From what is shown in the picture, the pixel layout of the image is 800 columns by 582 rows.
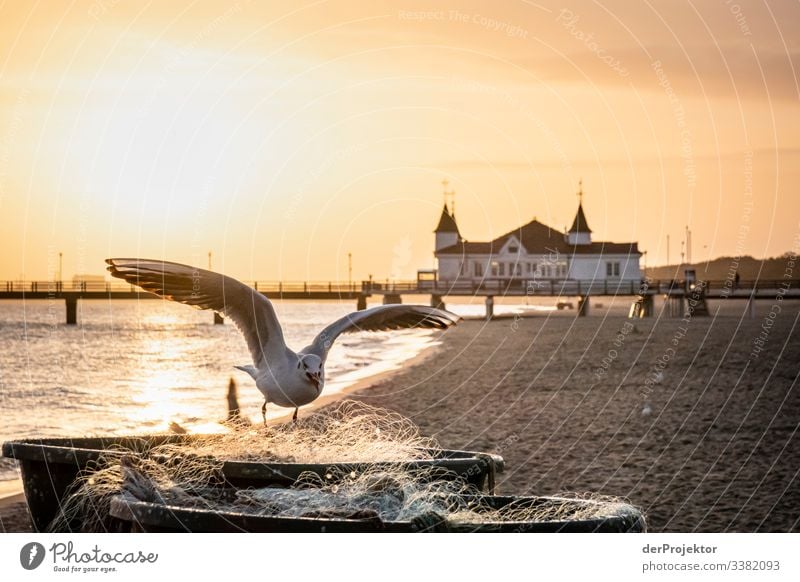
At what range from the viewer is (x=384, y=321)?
12.1 meters

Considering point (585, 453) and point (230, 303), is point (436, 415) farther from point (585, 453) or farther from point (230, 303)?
→ point (230, 303)

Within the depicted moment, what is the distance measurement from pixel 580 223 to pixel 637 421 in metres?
78.7

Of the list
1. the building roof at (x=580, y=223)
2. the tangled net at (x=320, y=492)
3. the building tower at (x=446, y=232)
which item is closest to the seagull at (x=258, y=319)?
the tangled net at (x=320, y=492)

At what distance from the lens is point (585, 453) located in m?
15.7

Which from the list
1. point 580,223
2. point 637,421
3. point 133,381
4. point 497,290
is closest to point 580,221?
point 580,223

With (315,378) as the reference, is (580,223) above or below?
above

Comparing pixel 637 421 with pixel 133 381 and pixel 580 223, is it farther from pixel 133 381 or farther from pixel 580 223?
pixel 580 223

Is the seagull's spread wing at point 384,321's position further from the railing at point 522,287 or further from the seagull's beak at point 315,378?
the railing at point 522,287

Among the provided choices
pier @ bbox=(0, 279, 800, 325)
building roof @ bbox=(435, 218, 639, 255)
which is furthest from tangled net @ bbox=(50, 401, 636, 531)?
building roof @ bbox=(435, 218, 639, 255)

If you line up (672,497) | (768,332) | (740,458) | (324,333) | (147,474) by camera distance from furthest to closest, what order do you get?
(768,332) < (740,458) < (672,497) < (324,333) < (147,474)

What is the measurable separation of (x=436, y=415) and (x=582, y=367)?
32.6ft

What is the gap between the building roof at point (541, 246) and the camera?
90.7 m
